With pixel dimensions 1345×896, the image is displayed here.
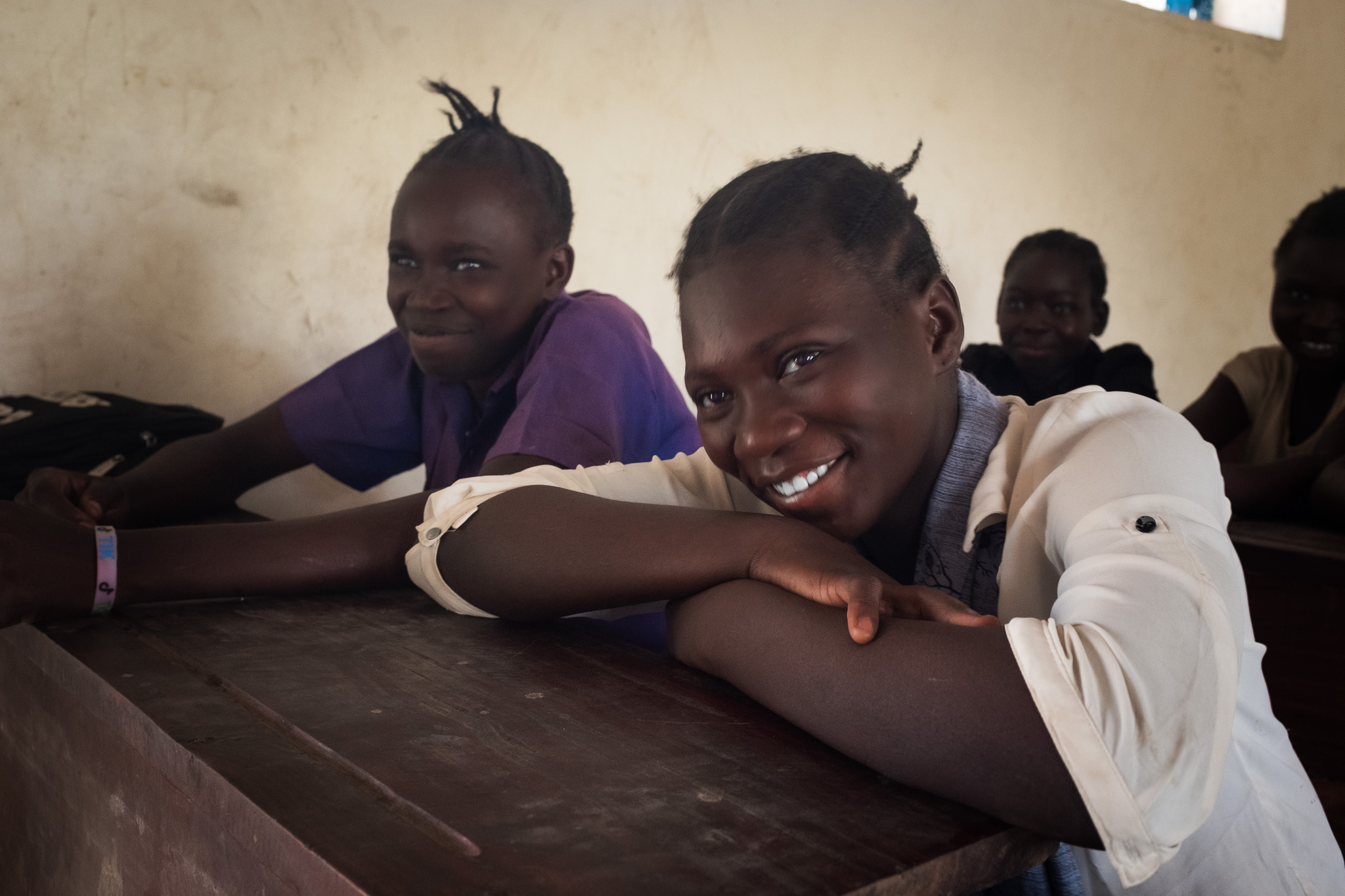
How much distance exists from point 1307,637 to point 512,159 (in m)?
1.50

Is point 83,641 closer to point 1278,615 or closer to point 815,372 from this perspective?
point 815,372

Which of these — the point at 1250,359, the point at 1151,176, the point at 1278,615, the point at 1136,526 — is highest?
the point at 1151,176

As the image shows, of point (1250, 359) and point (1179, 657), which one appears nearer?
point (1179, 657)

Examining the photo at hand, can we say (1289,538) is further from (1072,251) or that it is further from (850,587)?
(1072,251)

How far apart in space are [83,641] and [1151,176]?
13.6 feet

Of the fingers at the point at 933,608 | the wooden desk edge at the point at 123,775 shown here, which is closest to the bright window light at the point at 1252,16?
the fingers at the point at 933,608

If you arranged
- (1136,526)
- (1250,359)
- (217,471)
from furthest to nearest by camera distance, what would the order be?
1. (1250,359)
2. (217,471)
3. (1136,526)

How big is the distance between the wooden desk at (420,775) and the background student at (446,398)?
0.25 m

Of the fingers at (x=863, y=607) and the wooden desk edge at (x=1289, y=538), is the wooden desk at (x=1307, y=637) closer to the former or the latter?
the wooden desk edge at (x=1289, y=538)

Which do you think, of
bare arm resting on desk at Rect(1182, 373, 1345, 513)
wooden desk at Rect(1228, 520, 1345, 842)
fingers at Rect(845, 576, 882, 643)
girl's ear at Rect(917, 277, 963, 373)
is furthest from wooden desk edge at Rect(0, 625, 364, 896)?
bare arm resting on desk at Rect(1182, 373, 1345, 513)

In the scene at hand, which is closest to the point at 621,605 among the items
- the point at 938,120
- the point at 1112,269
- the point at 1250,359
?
the point at 1250,359

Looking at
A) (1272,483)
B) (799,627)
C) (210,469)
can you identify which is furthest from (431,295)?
(1272,483)

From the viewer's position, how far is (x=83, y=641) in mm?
908

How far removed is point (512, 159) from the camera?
1.67 meters
